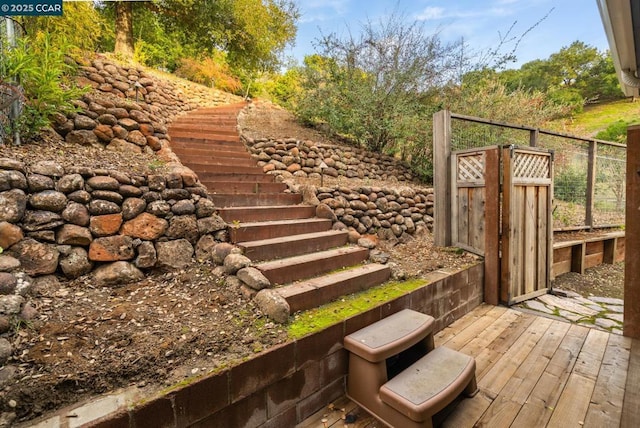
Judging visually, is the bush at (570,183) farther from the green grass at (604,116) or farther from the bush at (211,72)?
the bush at (211,72)

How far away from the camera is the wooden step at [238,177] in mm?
3705

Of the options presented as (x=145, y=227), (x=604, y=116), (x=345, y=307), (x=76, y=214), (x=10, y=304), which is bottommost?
(x=345, y=307)

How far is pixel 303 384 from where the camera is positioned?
181cm

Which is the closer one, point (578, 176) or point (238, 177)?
point (238, 177)

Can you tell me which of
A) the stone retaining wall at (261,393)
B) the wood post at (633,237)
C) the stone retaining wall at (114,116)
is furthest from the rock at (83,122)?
the wood post at (633,237)

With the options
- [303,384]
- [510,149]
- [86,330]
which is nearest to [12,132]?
[86,330]

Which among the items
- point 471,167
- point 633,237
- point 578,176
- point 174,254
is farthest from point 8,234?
point 578,176

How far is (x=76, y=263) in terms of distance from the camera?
205cm

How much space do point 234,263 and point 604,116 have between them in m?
18.6

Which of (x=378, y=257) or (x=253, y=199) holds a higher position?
(x=253, y=199)

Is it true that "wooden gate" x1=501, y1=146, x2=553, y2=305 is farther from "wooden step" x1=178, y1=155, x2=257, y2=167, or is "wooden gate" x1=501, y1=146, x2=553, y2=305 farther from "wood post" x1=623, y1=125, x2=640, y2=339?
"wooden step" x1=178, y1=155, x2=257, y2=167

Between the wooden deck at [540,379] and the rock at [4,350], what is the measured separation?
1.56 meters

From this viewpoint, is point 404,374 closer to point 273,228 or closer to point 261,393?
point 261,393

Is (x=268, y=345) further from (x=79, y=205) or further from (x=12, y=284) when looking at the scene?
(x=79, y=205)
